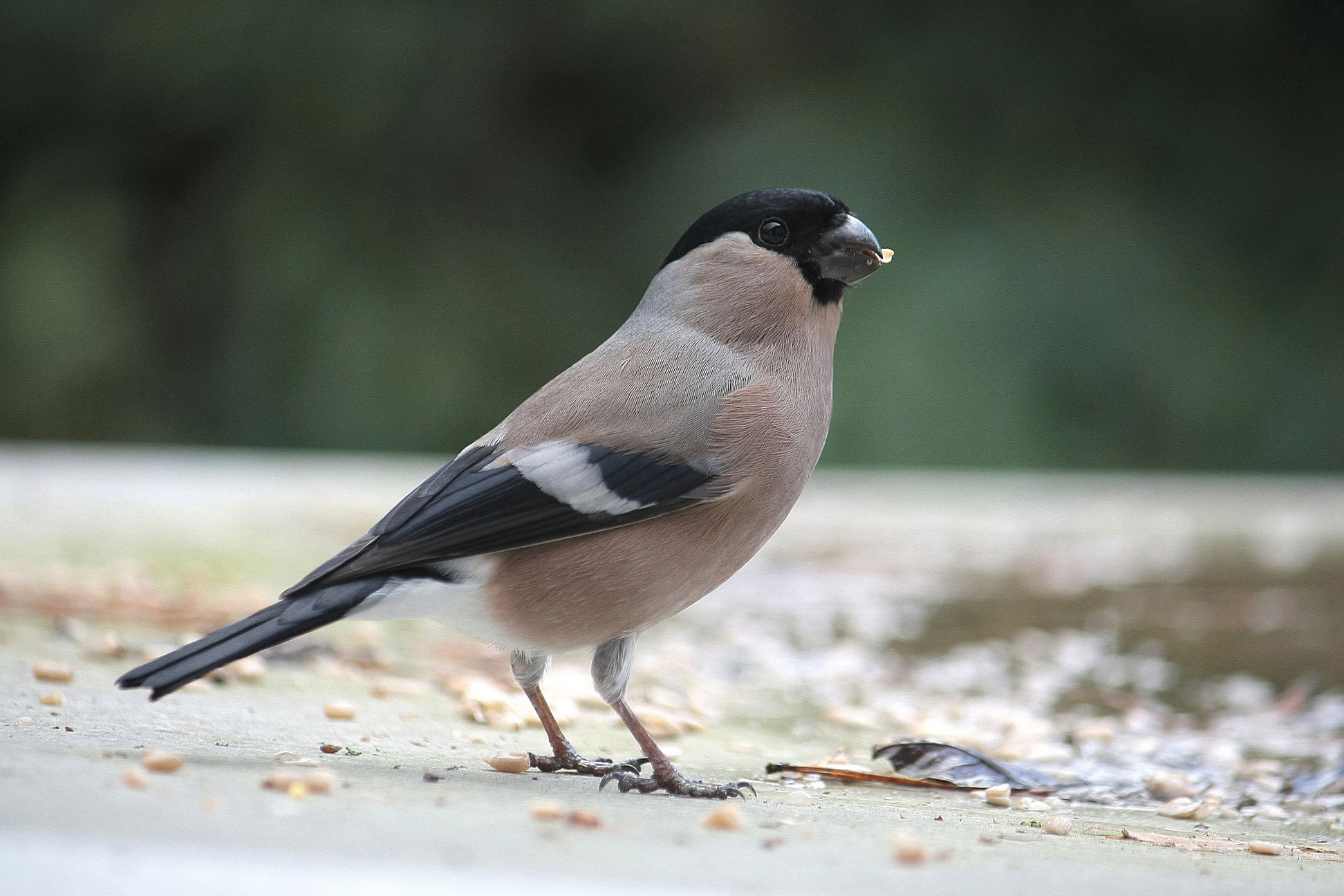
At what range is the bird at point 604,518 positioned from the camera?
1759mm

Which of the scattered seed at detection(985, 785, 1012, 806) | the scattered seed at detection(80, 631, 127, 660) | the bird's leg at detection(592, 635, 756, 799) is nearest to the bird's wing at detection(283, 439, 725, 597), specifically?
the bird's leg at detection(592, 635, 756, 799)

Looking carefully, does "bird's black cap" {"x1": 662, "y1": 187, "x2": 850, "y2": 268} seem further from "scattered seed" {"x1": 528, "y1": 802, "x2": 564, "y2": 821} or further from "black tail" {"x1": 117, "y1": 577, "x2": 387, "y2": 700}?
"scattered seed" {"x1": 528, "y1": 802, "x2": 564, "y2": 821}

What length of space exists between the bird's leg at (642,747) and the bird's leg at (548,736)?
0.07m

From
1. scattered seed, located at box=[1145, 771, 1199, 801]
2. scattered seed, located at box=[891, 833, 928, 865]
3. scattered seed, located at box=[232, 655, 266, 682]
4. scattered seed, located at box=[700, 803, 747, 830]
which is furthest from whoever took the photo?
scattered seed, located at box=[232, 655, 266, 682]

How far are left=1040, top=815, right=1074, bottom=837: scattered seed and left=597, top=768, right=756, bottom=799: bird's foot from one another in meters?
0.37

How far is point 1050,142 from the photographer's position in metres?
9.27

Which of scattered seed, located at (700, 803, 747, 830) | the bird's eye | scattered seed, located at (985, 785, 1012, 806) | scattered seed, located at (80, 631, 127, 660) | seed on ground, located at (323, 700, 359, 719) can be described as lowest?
scattered seed, located at (80, 631, 127, 660)

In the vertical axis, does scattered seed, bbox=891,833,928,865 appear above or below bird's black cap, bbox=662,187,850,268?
below

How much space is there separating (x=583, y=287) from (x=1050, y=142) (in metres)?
3.42

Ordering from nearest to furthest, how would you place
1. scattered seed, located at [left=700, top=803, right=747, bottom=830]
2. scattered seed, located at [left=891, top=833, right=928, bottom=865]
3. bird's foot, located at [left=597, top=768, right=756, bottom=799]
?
scattered seed, located at [left=891, top=833, right=928, bottom=865] → scattered seed, located at [left=700, top=803, right=747, bottom=830] → bird's foot, located at [left=597, top=768, right=756, bottom=799]

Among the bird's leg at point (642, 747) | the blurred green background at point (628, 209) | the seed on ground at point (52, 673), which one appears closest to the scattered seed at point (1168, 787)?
the bird's leg at point (642, 747)

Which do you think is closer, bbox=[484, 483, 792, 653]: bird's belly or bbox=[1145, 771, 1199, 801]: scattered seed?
bbox=[484, 483, 792, 653]: bird's belly

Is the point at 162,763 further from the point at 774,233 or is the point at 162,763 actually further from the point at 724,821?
the point at 774,233

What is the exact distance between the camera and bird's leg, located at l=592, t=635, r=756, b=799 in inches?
68.9
